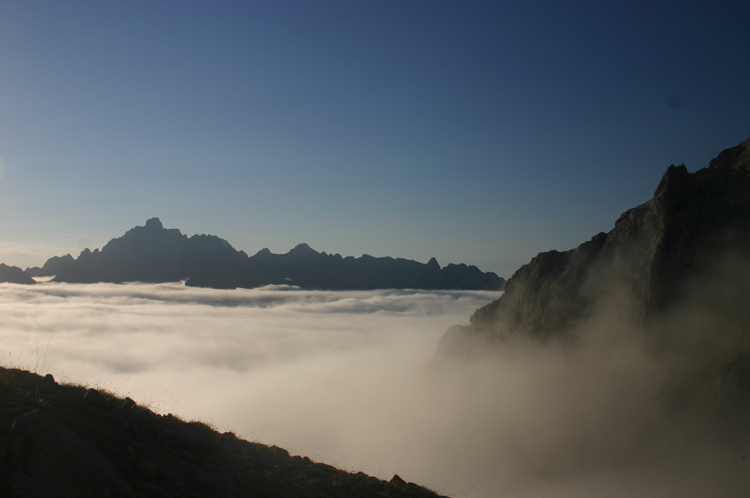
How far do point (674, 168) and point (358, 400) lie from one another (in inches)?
3830

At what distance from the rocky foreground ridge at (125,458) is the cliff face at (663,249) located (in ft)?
57.7

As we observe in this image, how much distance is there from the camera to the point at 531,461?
2744 cm

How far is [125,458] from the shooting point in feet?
25.1

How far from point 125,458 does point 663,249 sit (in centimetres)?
2471

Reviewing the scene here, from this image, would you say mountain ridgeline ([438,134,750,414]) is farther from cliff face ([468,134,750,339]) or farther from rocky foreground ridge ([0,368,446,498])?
rocky foreground ridge ([0,368,446,498])

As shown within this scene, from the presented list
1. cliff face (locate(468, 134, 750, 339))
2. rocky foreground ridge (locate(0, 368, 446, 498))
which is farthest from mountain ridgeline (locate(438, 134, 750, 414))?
rocky foreground ridge (locate(0, 368, 446, 498))

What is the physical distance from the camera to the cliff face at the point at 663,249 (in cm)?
1836

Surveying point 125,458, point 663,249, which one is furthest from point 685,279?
point 125,458

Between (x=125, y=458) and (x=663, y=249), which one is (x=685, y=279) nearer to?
(x=663, y=249)

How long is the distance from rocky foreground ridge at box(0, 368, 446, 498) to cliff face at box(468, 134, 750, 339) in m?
17.6

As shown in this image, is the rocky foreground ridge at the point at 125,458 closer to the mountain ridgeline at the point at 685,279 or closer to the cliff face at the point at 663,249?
the mountain ridgeline at the point at 685,279

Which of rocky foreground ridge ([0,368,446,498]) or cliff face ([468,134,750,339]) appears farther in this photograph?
cliff face ([468,134,750,339])

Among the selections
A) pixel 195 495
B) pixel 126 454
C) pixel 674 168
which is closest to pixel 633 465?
pixel 674 168

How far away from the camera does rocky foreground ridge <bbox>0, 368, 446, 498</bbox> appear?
20.5 ft
